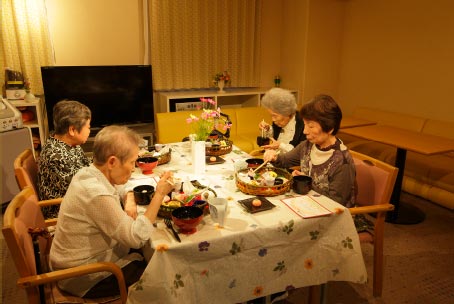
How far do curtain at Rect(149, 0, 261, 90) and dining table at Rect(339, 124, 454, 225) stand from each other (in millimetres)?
2089

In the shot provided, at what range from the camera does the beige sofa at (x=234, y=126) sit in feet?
12.5

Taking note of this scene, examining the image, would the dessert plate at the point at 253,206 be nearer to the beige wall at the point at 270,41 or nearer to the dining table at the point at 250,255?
the dining table at the point at 250,255

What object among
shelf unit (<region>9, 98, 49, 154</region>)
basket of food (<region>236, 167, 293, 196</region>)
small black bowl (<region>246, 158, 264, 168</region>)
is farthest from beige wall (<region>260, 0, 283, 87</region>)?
basket of food (<region>236, 167, 293, 196</region>)

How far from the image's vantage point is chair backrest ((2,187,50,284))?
4.04 feet

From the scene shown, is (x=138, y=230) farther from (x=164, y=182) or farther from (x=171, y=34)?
(x=171, y=34)

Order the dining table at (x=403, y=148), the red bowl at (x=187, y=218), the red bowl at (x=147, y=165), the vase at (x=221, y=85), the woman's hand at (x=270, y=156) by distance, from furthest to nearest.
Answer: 1. the vase at (x=221, y=85)
2. the dining table at (x=403, y=148)
3. the woman's hand at (x=270, y=156)
4. the red bowl at (x=147, y=165)
5. the red bowl at (x=187, y=218)

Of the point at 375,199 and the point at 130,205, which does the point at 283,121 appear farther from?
the point at 130,205

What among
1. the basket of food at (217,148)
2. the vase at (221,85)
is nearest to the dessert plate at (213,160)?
the basket of food at (217,148)

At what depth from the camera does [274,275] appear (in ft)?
4.91

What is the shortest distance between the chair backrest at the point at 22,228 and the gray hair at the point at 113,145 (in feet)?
1.18

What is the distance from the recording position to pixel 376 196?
6.38ft

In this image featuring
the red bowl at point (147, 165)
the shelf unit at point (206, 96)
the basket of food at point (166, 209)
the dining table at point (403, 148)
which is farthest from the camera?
the shelf unit at point (206, 96)

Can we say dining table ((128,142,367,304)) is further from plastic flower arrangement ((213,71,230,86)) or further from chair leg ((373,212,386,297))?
plastic flower arrangement ((213,71,230,86))

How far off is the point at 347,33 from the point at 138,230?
4576mm
